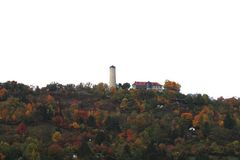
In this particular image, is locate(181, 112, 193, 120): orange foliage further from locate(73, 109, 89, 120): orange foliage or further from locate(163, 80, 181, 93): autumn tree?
locate(163, 80, 181, 93): autumn tree

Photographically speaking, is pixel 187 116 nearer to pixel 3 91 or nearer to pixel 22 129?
pixel 22 129

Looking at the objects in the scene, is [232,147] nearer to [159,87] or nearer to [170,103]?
[170,103]

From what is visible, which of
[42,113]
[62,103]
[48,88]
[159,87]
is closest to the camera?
[42,113]

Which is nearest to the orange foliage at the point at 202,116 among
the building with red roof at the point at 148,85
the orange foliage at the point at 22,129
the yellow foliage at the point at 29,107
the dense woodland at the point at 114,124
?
the dense woodland at the point at 114,124

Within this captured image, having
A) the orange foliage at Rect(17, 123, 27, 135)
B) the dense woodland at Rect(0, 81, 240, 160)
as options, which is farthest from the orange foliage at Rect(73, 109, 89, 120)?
the orange foliage at Rect(17, 123, 27, 135)

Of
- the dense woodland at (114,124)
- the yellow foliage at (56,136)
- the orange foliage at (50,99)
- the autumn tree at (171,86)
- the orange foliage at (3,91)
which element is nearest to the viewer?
the dense woodland at (114,124)

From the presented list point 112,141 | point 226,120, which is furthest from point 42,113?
point 226,120

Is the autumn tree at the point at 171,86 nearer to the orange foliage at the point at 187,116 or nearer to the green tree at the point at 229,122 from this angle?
the orange foliage at the point at 187,116

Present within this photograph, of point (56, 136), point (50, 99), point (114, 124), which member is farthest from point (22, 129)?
point (50, 99)
